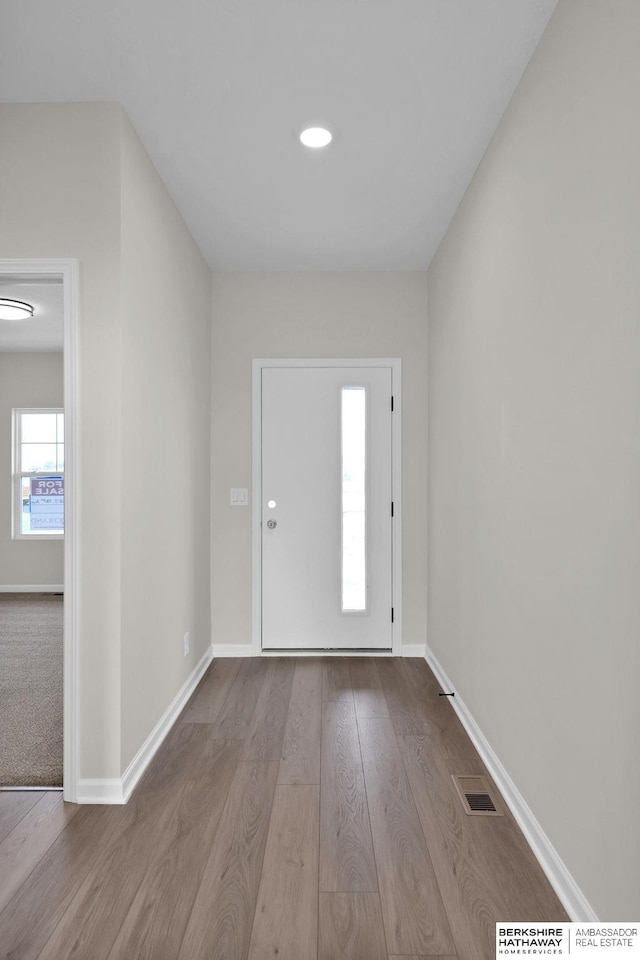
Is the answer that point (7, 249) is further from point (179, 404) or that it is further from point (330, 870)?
point (330, 870)

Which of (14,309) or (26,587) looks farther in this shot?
(26,587)

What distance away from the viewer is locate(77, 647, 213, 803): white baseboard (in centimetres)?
235

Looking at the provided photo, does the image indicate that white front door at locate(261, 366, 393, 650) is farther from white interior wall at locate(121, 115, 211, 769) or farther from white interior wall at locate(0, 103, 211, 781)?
white interior wall at locate(0, 103, 211, 781)

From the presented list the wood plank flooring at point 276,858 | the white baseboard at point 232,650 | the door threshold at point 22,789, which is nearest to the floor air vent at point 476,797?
the wood plank flooring at point 276,858

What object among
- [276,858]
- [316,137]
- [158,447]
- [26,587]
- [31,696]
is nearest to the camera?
[276,858]

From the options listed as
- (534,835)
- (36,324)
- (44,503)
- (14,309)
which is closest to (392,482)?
(534,835)

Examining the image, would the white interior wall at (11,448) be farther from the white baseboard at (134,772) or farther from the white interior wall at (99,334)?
the white interior wall at (99,334)

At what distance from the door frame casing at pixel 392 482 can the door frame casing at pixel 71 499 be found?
200 centimetres

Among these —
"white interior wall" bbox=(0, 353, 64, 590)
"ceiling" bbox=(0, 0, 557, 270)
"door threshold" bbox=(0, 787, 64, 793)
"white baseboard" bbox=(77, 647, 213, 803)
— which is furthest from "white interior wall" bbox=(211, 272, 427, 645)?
"white interior wall" bbox=(0, 353, 64, 590)

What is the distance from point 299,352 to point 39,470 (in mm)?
4113

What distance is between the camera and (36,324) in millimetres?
5812

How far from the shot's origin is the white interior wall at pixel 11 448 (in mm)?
6879

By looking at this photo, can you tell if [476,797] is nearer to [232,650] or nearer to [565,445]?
[565,445]

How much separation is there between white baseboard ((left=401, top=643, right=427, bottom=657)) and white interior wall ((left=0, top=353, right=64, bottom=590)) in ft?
14.1
